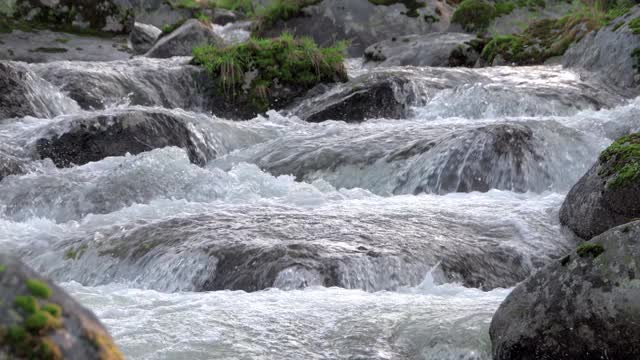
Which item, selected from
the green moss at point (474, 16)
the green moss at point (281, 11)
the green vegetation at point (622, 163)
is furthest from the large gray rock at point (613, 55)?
the green moss at point (281, 11)

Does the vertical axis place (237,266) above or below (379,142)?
above

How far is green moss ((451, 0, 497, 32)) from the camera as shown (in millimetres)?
20406

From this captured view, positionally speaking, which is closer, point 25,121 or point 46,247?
point 46,247

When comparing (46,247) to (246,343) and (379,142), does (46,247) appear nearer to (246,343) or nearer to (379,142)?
(246,343)

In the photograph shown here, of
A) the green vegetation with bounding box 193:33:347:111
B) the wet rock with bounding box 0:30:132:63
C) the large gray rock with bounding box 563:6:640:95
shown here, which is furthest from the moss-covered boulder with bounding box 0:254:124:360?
the wet rock with bounding box 0:30:132:63

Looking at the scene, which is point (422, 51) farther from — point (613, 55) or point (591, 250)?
point (591, 250)

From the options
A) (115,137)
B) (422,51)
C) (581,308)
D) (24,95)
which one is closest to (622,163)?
(581,308)

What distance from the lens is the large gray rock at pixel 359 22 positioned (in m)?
20.6

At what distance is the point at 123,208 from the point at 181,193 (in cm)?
79

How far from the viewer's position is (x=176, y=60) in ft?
50.3

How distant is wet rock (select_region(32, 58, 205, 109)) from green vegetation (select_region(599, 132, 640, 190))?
822 centimetres

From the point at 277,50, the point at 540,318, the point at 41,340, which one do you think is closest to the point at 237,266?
the point at 540,318

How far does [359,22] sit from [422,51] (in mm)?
4522

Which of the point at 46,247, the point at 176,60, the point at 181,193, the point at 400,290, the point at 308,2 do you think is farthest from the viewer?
the point at 308,2
